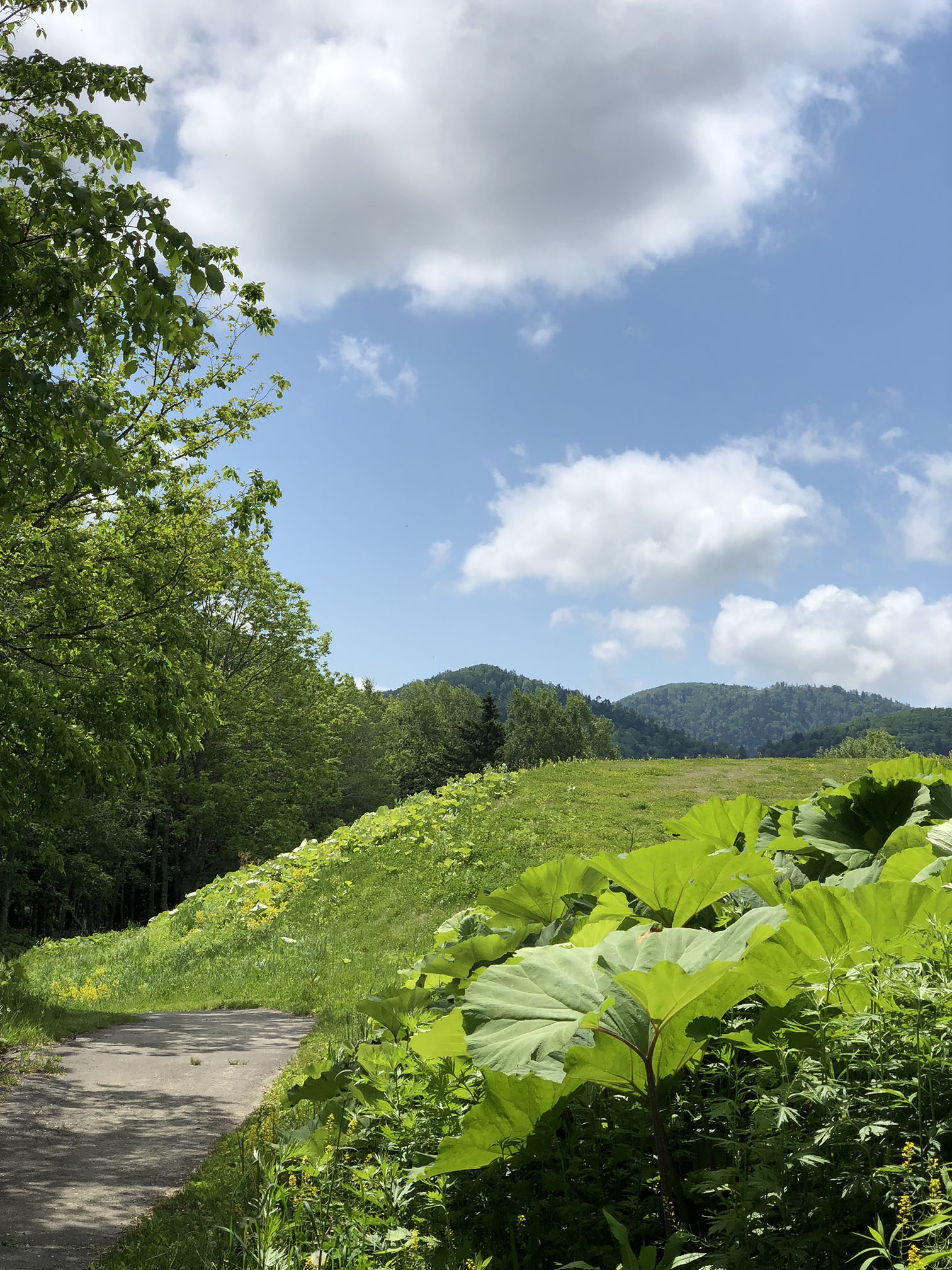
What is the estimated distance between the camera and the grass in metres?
8.21

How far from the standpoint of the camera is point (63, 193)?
470 cm

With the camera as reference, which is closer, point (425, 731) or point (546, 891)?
point (546, 891)

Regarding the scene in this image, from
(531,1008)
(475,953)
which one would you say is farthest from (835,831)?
(531,1008)

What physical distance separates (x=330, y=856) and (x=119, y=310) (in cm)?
982

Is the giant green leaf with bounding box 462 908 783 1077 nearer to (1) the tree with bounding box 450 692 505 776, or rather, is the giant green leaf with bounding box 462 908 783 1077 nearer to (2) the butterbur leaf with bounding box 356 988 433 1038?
(2) the butterbur leaf with bounding box 356 988 433 1038

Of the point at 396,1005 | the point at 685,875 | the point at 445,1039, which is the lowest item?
the point at 396,1005

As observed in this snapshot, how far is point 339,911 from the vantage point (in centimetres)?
1155

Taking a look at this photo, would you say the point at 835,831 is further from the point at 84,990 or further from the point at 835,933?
the point at 84,990

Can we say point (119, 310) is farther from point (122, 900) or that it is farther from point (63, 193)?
point (122, 900)

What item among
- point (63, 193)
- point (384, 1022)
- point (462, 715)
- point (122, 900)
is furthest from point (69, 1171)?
point (462, 715)

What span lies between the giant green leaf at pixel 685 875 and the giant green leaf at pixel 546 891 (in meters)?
0.27

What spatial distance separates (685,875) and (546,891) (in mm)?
413

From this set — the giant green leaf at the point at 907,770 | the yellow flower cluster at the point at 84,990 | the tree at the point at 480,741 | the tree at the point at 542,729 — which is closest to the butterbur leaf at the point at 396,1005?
the giant green leaf at the point at 907,770

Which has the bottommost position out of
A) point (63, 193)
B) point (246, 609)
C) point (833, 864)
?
point (833, 864)
